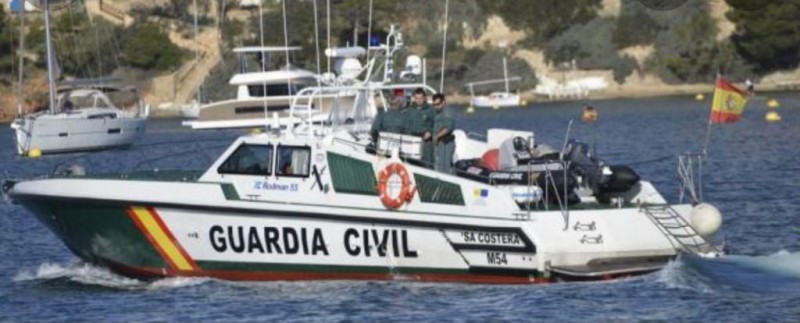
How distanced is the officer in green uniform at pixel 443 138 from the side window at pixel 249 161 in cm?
209

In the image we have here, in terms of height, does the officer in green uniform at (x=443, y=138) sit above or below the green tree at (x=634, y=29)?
below

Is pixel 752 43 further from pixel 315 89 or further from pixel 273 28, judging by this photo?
pixel 315 89

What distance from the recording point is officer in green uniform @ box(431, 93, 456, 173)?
77.6ft

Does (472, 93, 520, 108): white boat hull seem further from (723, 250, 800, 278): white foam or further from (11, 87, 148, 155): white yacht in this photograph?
A: (723, 250, 800, 278): white foam

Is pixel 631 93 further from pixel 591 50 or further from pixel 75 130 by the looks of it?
pixel 75 130

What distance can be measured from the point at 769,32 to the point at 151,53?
32646 mm

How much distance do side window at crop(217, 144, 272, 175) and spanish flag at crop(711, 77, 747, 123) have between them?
18.1ft

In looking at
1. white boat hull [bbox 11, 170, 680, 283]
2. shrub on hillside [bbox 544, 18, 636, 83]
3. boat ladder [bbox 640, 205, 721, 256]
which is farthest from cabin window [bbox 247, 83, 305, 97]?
boat ladder [bbox 640, 205, 721, 256]

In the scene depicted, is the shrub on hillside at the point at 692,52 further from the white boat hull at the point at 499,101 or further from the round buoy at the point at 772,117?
the round buoy at the point at 772,117

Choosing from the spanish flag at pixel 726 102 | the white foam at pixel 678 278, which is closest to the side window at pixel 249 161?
the white foam at pixel 678 278

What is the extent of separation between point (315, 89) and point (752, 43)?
246 ft

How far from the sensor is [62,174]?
25062 mm

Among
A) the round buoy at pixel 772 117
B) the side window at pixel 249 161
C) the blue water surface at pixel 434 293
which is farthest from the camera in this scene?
the round buoy at pixel 772 117

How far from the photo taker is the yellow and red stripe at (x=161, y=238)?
23.7 m
